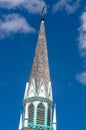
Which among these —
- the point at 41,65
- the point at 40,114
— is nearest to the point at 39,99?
the point at 40,114

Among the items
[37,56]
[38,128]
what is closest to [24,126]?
[38,128]

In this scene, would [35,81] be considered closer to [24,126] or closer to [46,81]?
[46,81]

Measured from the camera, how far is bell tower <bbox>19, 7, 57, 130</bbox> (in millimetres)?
64750

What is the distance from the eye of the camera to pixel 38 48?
71.9 metres

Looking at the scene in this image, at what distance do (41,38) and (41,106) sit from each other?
460 inches

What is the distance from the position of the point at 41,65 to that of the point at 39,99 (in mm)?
5308

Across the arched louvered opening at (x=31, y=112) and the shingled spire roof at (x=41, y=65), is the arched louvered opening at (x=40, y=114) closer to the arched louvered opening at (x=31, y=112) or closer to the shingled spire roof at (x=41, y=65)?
the arched louvered opening at (x=31, y=112)

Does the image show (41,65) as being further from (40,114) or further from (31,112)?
(40,114)

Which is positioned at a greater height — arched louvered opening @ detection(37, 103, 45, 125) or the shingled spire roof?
the shingled spire roof

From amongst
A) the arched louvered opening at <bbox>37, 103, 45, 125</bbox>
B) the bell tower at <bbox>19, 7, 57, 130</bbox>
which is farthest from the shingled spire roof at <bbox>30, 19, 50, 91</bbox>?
the arched louvered opening at <bbox>37, 103, 45, 125</bbox>

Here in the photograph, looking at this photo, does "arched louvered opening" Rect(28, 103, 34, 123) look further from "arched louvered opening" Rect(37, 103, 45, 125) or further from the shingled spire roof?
the shingled spire roof

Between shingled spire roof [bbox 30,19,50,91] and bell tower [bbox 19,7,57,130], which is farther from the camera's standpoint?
shingled spire roof [bbox 30,19,50,91]

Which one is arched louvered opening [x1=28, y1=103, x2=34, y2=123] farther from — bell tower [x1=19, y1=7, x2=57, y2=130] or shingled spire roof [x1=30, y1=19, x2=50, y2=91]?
shingled spire roof [x1=30, y1=19, x2=50, y2=91]

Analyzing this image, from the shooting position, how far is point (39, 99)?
220ft
